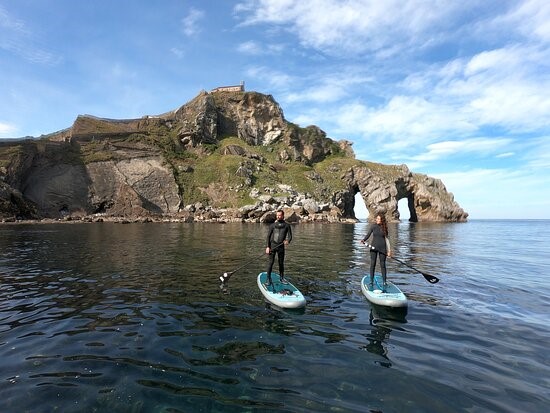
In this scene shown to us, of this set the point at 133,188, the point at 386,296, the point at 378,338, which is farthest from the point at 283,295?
the point at 133,188

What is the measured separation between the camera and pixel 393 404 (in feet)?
21.8

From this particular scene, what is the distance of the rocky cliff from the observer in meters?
85.7

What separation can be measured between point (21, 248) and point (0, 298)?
59.8 ft

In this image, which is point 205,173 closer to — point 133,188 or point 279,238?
point 133,188

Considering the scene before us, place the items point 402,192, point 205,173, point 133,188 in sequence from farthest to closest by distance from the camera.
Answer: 1. point 402,192
2. point 205,173
3. point 133,188

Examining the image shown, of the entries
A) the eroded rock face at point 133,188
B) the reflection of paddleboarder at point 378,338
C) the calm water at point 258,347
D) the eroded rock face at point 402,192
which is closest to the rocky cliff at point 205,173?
the eroded rock face at point 133,188

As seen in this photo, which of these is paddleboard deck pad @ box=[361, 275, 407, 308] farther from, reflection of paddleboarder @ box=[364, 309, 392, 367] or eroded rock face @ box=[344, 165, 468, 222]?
eroded rock face @ box=[344, 165, 468, 222]

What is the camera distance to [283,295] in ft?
43.3

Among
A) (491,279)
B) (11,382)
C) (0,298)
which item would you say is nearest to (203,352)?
(11,382)

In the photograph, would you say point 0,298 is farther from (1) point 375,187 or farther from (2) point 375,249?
(1) point 375,187

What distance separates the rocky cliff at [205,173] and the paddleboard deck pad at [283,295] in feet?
174

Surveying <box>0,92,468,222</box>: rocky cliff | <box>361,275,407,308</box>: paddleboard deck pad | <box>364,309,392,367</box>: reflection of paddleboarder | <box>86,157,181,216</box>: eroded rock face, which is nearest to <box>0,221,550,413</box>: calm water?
<box>364,309,392,367</box>: reflection of paddleboarder

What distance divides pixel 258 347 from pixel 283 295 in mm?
4047

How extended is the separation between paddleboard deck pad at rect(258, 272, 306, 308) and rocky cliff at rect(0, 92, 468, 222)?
174ft
